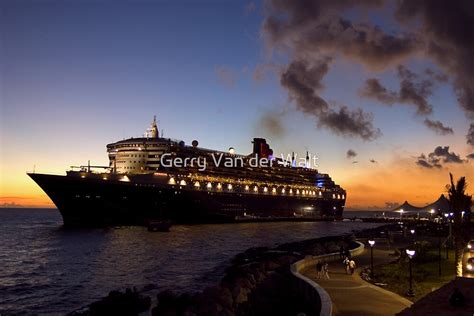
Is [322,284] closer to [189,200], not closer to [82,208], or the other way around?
[82,208]

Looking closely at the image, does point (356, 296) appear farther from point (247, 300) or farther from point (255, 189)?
point (255, 189)

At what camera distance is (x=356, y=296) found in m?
15.8

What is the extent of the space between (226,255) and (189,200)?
124 feet

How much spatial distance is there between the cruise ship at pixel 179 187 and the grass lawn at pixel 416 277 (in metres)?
48.3

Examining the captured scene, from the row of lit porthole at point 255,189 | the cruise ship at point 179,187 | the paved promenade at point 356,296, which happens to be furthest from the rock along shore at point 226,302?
the row of lit porthole at point 255,189

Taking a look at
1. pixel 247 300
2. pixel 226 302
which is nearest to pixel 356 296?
pixel 226 302

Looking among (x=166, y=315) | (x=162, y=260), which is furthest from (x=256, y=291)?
(x=162, y=260)

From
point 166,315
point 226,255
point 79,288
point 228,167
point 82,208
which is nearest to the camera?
point 166,315

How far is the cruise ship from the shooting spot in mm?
63875

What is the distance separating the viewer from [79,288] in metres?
26.6

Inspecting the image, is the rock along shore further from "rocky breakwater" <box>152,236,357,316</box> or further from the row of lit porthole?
the row of lit porthole

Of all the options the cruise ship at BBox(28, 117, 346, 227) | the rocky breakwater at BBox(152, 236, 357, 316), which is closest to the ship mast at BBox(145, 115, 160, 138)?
the cruise ship at BBox(28, 117, 346, 227)

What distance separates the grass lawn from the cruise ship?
159 feet

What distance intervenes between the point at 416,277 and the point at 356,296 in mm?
7661
